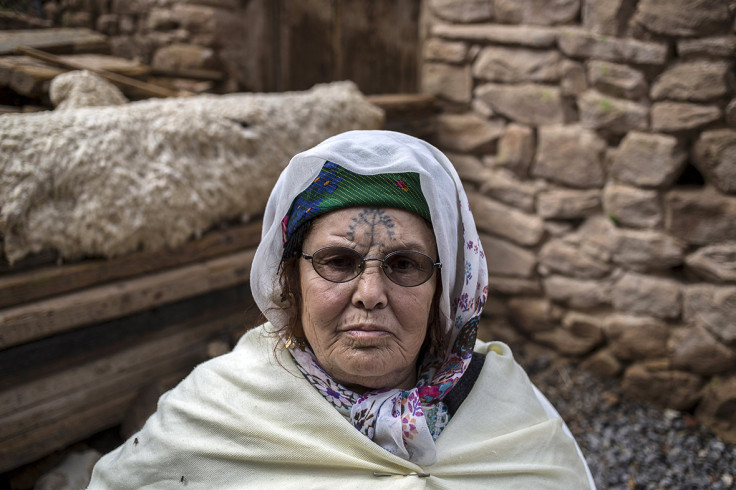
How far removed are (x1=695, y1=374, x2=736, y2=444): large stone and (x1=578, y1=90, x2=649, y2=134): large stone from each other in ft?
4.56

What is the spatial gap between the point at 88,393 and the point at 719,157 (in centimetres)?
312

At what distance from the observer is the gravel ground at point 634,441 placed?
274 centimetres

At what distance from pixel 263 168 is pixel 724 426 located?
8.90 feet

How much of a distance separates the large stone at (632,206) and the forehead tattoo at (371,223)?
218 cm

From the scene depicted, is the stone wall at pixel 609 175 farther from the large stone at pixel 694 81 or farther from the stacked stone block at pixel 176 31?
the stacked stone block at pixel 176 31

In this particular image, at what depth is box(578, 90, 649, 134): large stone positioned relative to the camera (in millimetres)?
3059

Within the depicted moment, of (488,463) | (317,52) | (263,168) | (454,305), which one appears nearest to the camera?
(488,463)

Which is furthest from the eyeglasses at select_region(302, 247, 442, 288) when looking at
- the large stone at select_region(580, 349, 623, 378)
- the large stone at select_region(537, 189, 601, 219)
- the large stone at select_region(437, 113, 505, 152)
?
the large stone at select_region(437, 113, 505, 152)

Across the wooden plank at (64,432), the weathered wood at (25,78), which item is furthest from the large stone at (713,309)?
the weathered wood at (25,78)

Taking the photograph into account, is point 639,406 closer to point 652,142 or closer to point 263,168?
point 652,142

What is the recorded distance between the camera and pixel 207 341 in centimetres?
296

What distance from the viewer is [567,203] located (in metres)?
3.43

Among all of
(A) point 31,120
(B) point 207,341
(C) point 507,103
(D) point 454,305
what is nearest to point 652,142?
(C) point 507,103

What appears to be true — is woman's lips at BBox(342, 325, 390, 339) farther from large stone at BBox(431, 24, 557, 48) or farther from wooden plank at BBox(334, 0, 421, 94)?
wooden plank at BBox(334, 0, 421, 94)
